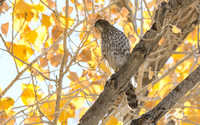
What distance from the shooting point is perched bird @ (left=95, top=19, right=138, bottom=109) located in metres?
4.07

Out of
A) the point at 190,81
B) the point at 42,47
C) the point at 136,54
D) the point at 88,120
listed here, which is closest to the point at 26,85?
the point at 42,47

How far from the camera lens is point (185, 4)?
9.02 feet

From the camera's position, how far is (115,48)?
4.09 meters

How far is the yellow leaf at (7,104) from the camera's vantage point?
10.2ft

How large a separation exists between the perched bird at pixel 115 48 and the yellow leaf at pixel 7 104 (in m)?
1.56

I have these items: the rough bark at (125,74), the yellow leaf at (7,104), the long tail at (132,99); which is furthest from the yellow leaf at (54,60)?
the rough bark at (125,74)

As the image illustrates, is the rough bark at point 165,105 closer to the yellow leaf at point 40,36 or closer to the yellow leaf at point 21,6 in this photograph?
the yellow leaf at point 40,36

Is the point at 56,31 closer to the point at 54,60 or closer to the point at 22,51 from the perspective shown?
the point at 54,60

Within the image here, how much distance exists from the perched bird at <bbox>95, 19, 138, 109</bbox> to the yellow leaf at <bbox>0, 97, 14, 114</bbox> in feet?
5.12

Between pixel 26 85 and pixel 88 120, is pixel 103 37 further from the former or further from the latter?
pixel 88 120

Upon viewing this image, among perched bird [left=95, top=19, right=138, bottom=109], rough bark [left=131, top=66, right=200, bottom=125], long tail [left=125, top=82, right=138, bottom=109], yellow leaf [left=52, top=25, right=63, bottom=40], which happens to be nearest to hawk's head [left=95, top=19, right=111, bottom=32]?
perched bird [left=95, top=19, right=138, bottom=109]

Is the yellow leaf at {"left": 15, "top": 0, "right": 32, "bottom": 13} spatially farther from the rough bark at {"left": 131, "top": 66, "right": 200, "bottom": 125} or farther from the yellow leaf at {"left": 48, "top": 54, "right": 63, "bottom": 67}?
the rough bark at {"left": 131, "top": 66, "right": 200, "bottom": 125}

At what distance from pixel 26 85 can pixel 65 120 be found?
0.66 meters

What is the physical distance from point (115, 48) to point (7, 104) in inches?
66.4
